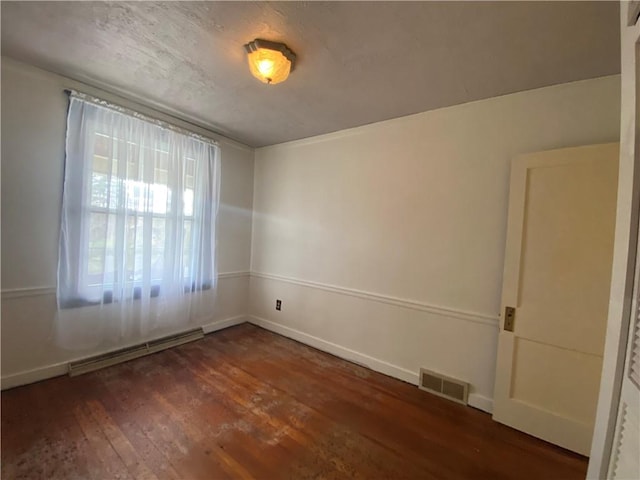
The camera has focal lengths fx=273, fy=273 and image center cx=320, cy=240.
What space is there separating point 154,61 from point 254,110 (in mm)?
885

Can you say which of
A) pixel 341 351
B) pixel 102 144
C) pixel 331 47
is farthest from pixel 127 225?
pixel 341 351

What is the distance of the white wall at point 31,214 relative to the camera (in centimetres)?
205

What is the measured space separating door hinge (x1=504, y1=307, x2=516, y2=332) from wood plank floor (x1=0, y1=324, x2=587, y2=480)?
2.36 ft

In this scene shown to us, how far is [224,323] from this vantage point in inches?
143

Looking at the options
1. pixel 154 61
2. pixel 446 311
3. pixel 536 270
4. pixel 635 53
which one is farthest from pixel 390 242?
pixel 154 61

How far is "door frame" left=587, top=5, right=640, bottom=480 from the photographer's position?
0.92m

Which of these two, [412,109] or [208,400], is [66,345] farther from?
[412,109]

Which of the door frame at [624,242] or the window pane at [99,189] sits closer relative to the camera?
the door frame at [624,242]

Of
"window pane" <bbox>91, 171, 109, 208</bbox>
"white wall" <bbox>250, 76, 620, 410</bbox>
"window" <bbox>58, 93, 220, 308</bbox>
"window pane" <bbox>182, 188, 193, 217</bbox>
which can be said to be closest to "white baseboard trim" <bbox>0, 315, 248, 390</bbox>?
"window" <bbox>58, 93, 220, 308</bbox>

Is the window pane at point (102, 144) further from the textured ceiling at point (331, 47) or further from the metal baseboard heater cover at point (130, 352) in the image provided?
the metal baseboard heater cover at point (130, 352)

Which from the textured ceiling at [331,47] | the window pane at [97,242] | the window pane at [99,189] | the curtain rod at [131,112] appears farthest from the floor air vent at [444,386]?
the curtain rod at [131,112]

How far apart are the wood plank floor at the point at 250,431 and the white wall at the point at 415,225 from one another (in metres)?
0.43

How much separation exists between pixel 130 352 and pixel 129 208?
4.66 ft

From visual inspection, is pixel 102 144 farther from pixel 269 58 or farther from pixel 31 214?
pixel 269 58
